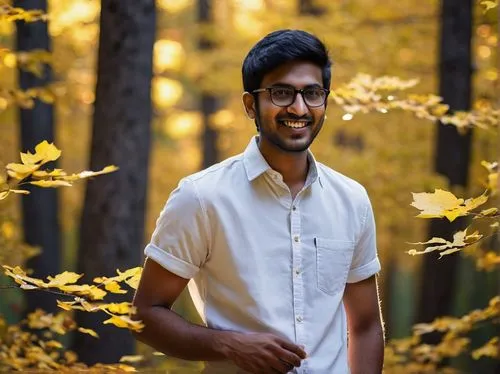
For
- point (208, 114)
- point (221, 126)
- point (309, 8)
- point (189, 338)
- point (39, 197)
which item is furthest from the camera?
point (208, 114)

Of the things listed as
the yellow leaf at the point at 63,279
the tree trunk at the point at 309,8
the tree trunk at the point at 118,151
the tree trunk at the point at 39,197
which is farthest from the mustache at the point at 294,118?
the tree trunk at the point at 309,8

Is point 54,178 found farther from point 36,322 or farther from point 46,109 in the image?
point 46,109

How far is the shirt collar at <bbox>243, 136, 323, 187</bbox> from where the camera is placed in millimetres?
2975

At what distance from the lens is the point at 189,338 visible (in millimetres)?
2818

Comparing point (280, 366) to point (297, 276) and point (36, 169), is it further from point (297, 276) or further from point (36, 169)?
point (36, 169)

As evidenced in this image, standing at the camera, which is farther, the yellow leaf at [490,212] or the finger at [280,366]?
the yellow leaf at [490,212]

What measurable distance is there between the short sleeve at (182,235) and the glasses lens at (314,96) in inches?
17.2

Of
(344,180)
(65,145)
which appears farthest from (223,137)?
(344,180)

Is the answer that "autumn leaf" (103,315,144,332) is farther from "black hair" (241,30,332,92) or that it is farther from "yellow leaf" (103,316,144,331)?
"black hair" (241,30,332,92)

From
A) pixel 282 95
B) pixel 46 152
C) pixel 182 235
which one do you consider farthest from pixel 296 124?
pixel 46 152

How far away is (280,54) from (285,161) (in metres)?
0.33

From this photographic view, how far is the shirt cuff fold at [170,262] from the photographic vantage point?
2.84 meters

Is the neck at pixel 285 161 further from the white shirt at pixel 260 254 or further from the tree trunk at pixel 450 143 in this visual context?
the tree trunk at pixel 450 143

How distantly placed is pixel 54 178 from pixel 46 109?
225 inches
